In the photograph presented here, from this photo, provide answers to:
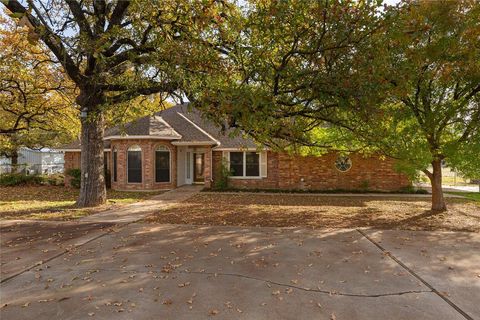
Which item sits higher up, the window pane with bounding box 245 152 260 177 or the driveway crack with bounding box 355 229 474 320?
the window pane with bounding box 245 152 260 177

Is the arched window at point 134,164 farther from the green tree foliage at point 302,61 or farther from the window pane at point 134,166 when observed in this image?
the green tree foliage at point 302,61

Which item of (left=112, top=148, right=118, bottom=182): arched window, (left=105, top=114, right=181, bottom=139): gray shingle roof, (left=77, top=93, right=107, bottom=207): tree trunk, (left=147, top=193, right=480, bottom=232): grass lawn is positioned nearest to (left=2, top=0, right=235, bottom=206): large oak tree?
(left=77, top=93, right=107, bottom=207): tree trunk

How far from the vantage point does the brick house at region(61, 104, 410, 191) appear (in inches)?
713

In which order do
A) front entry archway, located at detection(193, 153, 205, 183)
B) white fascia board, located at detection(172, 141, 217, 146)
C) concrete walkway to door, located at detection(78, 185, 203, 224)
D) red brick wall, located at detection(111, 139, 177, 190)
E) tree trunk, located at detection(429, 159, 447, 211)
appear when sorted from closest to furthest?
1. concrete walkway to door, located at detection(78, 185, 203, 224)
2. tree trunk, located at detection(429, 159, 447, 211)
3. red brick wall, located at detection(111, 139, 177, 190)
4. white fascia board, located at detection(172, 141, 217, 146)
5. front entry archway, located at detection(193, 153, 205, 183)

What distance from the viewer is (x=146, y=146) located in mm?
17984

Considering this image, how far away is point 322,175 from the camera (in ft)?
62.5

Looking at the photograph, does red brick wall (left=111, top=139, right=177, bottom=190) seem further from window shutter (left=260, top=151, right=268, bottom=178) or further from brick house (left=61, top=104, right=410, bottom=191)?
window shutter (left=260, top=151, right=268, bottom=178)

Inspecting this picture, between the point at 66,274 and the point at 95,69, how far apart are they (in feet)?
26.5

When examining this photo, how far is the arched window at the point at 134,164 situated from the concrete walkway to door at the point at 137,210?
3.07 metres

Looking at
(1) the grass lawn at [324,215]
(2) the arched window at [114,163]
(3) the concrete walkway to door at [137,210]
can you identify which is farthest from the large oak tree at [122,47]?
(2) the arched window at [114,163]

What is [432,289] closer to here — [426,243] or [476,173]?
[426,243]

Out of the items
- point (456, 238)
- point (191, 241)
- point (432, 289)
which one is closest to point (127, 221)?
point (191, 241)

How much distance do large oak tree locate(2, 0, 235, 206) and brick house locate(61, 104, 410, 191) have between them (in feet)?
18.7

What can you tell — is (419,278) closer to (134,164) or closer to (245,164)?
(245,164)
